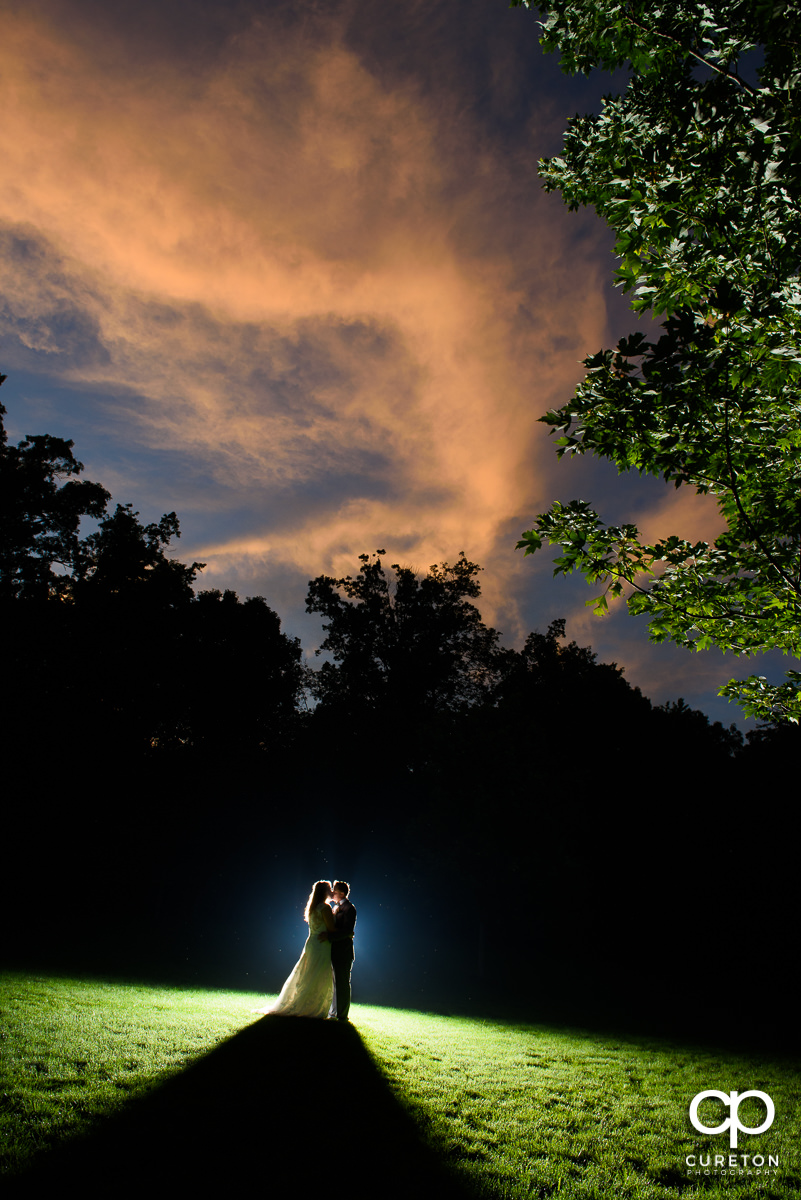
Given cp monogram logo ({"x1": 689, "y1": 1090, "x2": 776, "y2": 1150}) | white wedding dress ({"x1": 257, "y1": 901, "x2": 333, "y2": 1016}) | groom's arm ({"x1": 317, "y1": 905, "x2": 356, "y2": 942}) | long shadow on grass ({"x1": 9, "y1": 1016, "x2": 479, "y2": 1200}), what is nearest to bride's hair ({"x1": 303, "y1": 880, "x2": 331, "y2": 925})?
white wedding dress ({"x1": 257, "y1": 901, "x2": 333, "y2": 1016})

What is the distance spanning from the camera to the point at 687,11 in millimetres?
5738

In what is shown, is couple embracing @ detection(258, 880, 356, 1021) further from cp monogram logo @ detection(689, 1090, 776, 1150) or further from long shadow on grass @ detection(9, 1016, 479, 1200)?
cp monogram logo @ detection(689, 1090, 776, 1150)

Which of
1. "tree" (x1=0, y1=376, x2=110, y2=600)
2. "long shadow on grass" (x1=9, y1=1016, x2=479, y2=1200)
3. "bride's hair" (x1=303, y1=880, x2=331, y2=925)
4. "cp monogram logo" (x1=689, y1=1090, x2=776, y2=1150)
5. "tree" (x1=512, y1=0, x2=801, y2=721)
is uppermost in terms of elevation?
"tree" (x1=0, y1=376, x2=110, y2=600)

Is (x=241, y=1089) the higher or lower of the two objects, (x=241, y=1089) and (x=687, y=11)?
the lower

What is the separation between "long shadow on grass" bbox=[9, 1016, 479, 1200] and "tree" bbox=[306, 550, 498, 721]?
32439 mm

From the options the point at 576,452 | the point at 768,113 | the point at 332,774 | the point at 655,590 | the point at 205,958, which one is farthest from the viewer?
the point at 332,774

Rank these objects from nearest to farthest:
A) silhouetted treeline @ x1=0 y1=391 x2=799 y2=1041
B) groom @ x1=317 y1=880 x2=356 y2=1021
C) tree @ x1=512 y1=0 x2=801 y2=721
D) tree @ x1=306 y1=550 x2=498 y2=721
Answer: tree @ x1=512 y1=0 x2=801 y2=721
groom @ x1=317 y1=880 x2=356 y2=1021
silhouetted treeline @ x1=0 y1=391 x2=799 y2=1041
tree @ x1=306 y1=550 x2=498 y2=721

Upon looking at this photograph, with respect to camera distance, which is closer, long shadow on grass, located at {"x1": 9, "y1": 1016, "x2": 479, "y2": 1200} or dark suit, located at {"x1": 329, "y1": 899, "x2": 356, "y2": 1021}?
long shadow on grass, located at {"x1": 9, "y1": 1016, "x2": 479, "y2": 1200}

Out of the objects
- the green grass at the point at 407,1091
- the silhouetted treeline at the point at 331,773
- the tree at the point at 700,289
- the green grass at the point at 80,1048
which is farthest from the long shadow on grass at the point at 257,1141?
the silhouetted treeline at the point at 331,773

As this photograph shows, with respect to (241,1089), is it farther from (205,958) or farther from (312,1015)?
(205,958)

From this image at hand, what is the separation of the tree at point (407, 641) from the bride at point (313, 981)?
28507 mm

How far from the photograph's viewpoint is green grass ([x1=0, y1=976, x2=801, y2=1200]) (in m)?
4.31

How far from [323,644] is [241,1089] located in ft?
115

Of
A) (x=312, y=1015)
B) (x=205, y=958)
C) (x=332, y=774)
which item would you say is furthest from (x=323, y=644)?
(x=312, y=1015)
